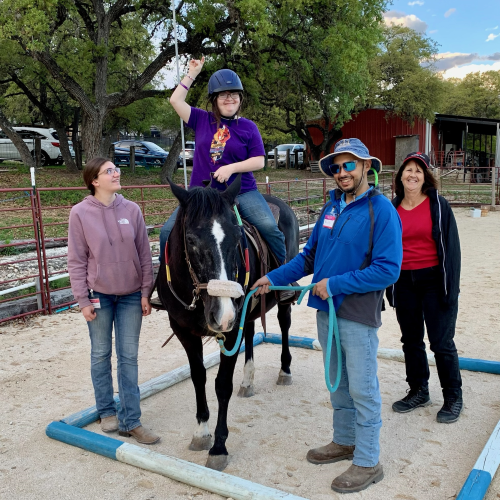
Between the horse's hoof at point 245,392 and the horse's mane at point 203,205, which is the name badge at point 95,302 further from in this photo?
the horse's hoof at point 245,392

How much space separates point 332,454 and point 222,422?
70 centimetres

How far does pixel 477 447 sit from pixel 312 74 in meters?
15.5

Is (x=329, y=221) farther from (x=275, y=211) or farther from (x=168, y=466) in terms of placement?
(x=168, y=466)

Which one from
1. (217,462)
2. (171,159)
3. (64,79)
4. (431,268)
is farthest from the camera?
(171,159)

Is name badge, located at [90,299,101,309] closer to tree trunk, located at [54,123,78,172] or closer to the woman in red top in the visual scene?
the woman in red top

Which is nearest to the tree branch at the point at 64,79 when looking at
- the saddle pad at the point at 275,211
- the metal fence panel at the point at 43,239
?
the metal fence panel at the point at 43,239

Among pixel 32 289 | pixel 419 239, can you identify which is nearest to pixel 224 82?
pixel 419 239

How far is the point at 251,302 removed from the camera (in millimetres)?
3195

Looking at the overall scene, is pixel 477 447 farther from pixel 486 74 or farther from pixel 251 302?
pixel 486 74

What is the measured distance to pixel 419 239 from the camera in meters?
3.38

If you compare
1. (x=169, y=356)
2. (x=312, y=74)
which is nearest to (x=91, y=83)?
(x=312, y=74)

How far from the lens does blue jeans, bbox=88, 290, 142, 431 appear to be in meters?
3.19

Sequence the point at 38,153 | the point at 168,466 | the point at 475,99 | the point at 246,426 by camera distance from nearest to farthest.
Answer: the point at 168,466, the point at 246,426, the point at 38,153, the point at 475,99

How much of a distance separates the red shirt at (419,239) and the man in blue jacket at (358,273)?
92 cm
